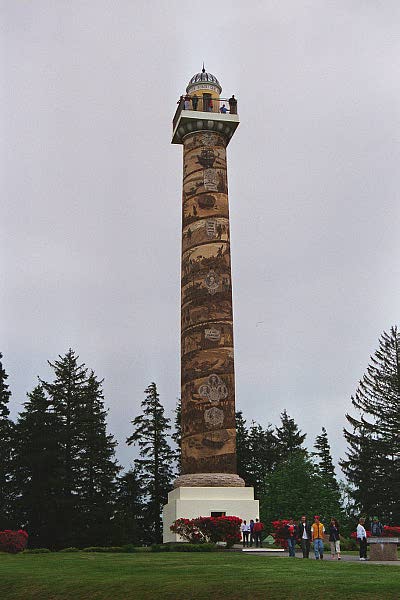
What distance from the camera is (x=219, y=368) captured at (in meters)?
34.3

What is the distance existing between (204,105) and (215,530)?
2117 cm

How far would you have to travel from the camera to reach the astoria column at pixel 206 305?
33.5 m

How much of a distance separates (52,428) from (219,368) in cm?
1671

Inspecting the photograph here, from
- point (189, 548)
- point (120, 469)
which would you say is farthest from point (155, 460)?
point (189, 548)

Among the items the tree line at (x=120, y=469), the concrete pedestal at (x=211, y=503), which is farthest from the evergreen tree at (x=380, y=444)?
the concrete pedestal at (x=211, y=503)

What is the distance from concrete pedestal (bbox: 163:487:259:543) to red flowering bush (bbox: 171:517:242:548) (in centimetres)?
163

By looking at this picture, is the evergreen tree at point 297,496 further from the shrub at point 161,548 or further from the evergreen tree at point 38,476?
the shrub at point 161,548

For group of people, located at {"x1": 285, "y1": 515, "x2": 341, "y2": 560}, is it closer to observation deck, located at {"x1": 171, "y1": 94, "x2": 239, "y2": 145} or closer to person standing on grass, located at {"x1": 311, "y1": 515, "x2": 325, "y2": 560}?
person standing on grass, located at {"x1": 311, "y1": 515, "x2": 325, "y2": 560}

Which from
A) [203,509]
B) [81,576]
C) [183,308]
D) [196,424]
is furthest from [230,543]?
[81,576]

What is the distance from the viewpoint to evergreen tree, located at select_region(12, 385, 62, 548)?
43938mm

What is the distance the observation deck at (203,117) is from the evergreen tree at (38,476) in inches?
745

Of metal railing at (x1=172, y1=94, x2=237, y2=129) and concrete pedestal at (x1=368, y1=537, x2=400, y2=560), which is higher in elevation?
metal railing at (x1=172, y1=94, x2=237, y2=129)

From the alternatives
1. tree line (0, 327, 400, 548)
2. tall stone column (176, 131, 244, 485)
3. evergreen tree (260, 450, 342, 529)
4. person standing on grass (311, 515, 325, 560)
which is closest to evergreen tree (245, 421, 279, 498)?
tree line (0, 327, 400, 548)

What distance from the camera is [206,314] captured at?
34844mm
